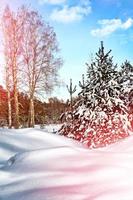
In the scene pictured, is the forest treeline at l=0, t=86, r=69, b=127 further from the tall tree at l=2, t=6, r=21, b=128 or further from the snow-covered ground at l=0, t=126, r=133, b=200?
the snow-covered ground at l=0, t=126, r=133, b=200

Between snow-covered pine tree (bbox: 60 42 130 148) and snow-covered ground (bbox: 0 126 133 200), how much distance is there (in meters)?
11.4

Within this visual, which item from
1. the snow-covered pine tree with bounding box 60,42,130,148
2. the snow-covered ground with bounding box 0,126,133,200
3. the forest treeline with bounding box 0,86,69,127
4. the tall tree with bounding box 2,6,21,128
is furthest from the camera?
the forest treeline with bounding box 0,86,69,127

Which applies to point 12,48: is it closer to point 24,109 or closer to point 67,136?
point 67,136

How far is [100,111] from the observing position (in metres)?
15.6

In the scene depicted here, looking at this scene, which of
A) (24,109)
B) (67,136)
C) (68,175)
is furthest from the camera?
(24,109)

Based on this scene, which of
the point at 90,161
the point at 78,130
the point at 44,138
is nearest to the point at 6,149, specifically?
the point at 44,138

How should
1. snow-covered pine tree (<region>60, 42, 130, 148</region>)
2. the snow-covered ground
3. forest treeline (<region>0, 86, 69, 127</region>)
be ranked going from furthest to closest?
forest treeline (<region>0, 86, 69, 127</region>)
snow-covered pine tree (<region>60, 42, 130, 148</region>)
the snow-covered ground

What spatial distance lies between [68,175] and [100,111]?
12.8 meters

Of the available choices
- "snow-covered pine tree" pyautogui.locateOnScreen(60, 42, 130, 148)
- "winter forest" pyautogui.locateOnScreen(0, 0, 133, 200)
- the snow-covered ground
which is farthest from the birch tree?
the snow-covered ground

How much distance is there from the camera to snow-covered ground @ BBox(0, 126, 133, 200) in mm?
2488

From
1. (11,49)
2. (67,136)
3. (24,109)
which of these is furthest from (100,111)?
(24,109)

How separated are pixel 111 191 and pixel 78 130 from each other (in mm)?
13039

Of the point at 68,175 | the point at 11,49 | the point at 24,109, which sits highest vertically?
the point at 11,49

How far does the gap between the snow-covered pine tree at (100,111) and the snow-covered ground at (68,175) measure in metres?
11.4
